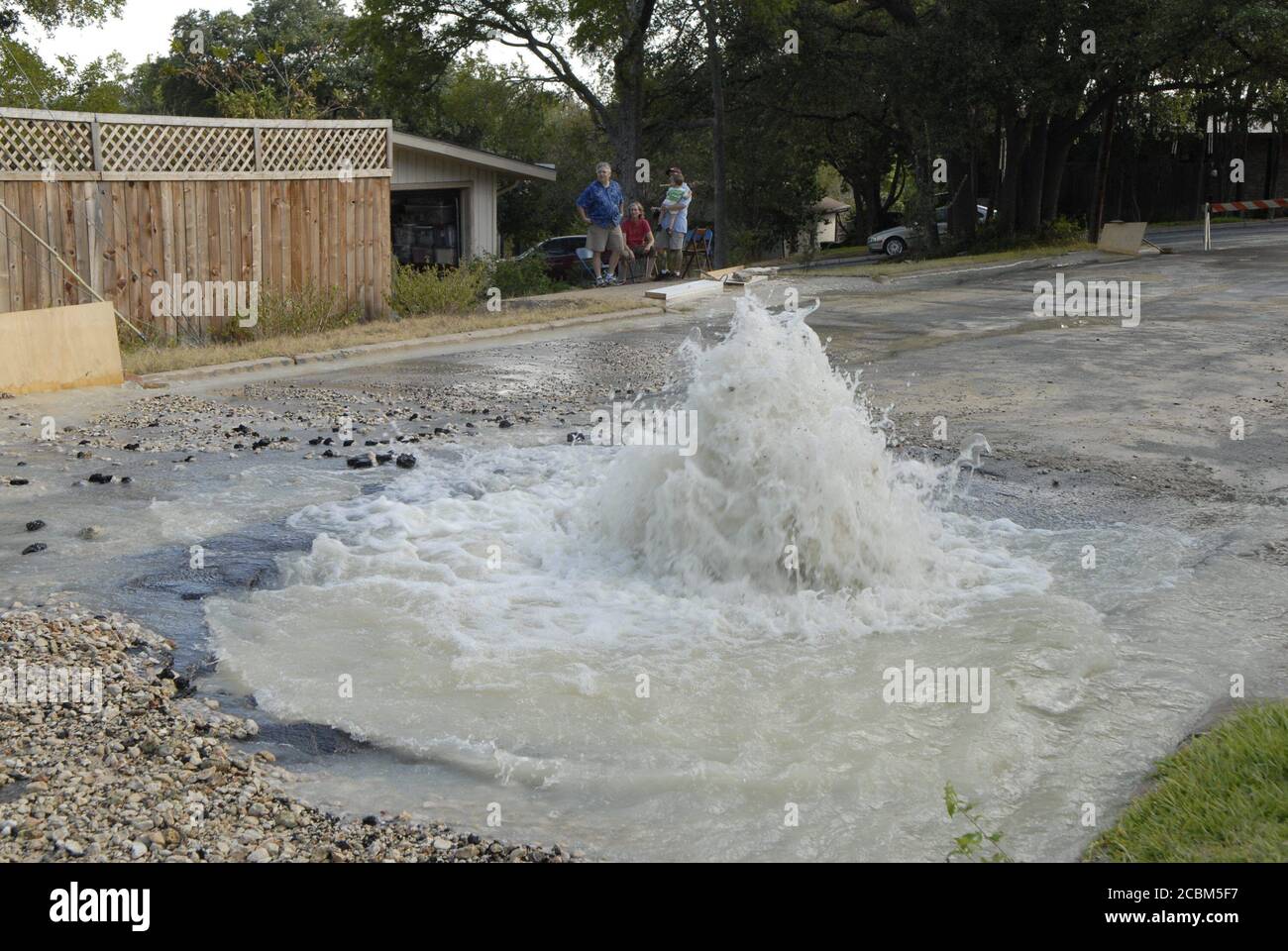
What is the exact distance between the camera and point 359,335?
15.7m

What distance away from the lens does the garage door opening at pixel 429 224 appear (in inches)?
1216

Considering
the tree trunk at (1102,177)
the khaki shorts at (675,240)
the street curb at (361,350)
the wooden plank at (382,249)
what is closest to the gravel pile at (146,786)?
the street curb at (361,350)

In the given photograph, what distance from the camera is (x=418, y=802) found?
4.86 m

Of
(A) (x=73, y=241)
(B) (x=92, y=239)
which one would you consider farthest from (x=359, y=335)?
(A) (x=73, y=241)

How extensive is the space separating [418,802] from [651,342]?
11348 mm

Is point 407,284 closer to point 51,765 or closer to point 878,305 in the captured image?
point 878,305

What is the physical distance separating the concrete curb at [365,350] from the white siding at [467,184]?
38.2ft

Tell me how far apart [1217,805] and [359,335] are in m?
12.7

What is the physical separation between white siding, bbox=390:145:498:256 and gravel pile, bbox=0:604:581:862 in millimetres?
23512

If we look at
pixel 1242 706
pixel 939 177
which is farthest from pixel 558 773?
pixel 939 177

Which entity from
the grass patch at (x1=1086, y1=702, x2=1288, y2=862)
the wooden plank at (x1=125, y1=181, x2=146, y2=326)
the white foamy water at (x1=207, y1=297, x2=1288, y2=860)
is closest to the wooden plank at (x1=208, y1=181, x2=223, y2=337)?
the wooden plank at (x1=125, y1=181, x2=146, y2=326)

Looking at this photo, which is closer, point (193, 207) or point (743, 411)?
point (743, 411)
